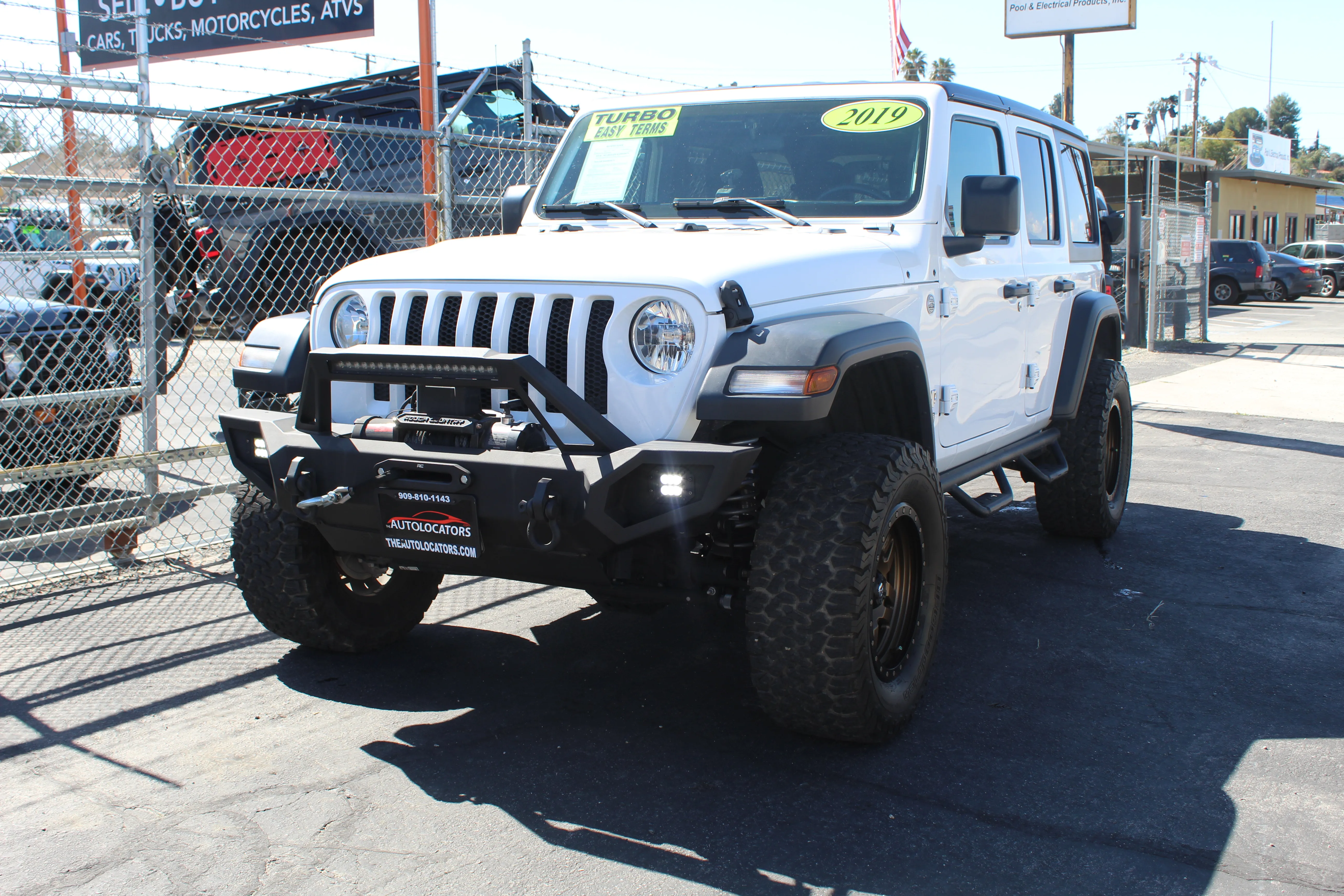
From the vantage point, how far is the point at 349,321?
3.79m

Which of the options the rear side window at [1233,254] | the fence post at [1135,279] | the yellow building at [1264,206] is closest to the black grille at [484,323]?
the fence post at [1135,279]

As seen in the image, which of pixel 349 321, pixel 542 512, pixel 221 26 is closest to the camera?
pixel 542 512

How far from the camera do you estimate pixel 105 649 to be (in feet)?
14.9

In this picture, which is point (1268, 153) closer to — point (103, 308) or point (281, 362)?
point (103, 308)

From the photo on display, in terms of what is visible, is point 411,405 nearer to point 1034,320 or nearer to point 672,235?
point 672,235

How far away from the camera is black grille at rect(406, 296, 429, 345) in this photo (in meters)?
3.59

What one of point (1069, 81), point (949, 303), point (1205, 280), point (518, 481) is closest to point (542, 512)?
point (518, 481)

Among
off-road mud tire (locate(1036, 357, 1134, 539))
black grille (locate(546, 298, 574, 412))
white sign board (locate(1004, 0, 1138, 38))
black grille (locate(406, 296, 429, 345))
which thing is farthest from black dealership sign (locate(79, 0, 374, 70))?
black grille (locate(546, 298, 574, 412))

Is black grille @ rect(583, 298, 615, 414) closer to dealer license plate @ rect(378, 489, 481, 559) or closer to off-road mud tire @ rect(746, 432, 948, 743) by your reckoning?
dealer license plate @ rect(378, 489, 481, 559)

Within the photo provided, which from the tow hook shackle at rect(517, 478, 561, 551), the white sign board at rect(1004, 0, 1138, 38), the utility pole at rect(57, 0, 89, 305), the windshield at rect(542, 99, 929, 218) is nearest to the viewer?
the tow hook shackle at rect(517, 478, 561, 551)

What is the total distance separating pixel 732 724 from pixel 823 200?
6.31 feet

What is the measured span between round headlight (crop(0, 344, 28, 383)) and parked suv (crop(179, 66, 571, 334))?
329cm

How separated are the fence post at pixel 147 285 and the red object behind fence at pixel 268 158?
4524 millimetres

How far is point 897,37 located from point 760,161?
8874 millimetres
